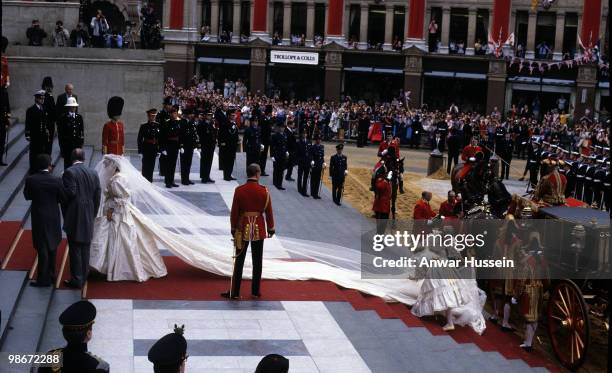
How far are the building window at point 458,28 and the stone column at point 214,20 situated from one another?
46.0ft

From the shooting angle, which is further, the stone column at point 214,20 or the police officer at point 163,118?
the stone column at point 214,20

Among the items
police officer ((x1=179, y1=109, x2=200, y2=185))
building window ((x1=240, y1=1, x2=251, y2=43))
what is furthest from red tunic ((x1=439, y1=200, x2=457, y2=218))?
building window ((x1=240, y1=1, x2=251, y2=43))

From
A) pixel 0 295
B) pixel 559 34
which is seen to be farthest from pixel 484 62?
pixel 0 295

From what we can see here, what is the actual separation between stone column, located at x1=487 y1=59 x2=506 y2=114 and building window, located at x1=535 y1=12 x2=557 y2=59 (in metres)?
2.39

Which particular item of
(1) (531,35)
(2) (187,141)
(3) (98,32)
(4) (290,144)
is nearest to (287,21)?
(1) (531,35)

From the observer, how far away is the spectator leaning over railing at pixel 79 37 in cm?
2689

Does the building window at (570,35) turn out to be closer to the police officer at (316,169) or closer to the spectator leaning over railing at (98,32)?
the police officer at (316,169)

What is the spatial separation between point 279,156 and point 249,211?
39.0 ft

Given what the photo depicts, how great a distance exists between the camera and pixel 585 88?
2012 inches

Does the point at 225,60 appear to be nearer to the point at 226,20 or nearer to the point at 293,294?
the point at 226,20

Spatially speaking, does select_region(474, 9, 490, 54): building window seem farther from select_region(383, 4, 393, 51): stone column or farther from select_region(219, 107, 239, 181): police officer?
select_region(219, 107, 239, 181): police officer

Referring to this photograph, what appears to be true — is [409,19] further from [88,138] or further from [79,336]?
[79,336]

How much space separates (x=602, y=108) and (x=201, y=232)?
39.8 meters

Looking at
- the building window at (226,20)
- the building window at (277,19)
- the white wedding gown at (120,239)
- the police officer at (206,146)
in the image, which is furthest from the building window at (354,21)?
the white wedding gown at (120,239)
